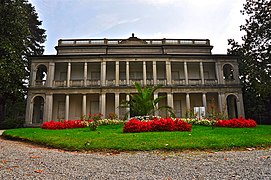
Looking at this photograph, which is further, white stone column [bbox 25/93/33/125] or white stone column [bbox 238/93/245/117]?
white stone column [bbox 238/93/245/117]

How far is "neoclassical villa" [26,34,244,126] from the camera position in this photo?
23938 millimetres

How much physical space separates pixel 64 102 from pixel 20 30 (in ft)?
31.2

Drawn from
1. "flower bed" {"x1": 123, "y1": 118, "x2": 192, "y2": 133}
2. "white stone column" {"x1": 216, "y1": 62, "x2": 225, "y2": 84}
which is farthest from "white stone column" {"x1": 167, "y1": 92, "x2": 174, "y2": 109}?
"flower bed" {"x1": 123, "y1": 118, "x2": 192, "y2": 133}

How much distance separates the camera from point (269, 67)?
65.6 feet

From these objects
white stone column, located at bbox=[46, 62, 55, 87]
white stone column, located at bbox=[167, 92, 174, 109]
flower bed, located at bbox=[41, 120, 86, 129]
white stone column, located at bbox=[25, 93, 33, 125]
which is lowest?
flower bed, located at bbox=[41, 120, 86, 129]

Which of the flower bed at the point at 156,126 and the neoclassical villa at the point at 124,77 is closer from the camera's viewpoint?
the flower bed at the point at 156,126

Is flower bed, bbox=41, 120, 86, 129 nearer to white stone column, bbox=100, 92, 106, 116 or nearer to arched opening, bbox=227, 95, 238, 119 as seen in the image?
white stone column, bbox=100, 92, 106, 116

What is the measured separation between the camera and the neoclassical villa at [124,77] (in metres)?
23.9

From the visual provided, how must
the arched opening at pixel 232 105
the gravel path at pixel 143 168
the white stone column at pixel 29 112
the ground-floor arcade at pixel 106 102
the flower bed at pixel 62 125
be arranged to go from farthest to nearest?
the arched opening at pixel 232 105 < the ground-floor arcade at pixel 106 102 < the white stone column at pixel 29 112 < the flower bed at pixel 62 125 < the gravel path at pixel 143 168

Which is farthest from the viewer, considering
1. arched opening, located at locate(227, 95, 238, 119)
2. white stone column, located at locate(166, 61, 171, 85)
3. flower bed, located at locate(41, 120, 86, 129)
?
arched opening, located at locate(227, 95, 238, 119)

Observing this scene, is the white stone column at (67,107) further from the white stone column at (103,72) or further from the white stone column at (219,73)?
the white stone column at (219,73)

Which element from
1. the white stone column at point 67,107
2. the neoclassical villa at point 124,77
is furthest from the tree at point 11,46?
the white stone column at point 67,107

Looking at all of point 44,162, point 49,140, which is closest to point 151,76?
point 49,140

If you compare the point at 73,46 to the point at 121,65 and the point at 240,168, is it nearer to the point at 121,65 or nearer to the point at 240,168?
the point at 121,65
